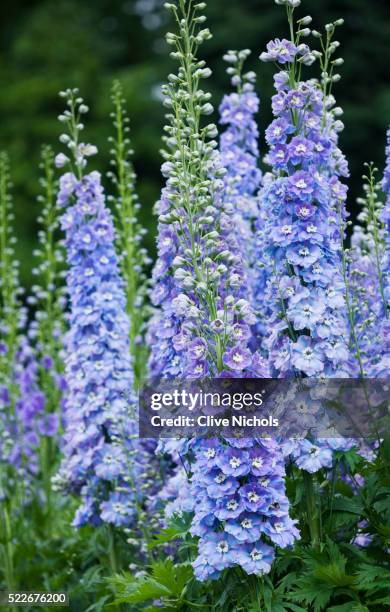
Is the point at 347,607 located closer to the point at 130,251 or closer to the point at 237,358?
the point at 237,358

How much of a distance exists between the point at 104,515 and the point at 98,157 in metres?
11.7

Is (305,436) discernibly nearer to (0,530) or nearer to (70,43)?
(0,530)

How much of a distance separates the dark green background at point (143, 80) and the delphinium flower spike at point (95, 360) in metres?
9.66

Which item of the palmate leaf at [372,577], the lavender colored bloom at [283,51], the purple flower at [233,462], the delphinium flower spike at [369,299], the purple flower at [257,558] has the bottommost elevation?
the palmate leaf at [372,577]

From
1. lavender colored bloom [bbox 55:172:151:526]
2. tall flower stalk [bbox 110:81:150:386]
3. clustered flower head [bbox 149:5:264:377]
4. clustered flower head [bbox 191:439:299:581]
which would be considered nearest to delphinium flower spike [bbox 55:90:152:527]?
lavender colored bloom [bbox 55:172:151:526]

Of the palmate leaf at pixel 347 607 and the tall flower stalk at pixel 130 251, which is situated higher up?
the tall flower stalk at pixel 130 251

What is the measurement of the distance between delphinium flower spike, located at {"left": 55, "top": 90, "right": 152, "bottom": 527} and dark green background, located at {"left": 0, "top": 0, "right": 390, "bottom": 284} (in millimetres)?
9658

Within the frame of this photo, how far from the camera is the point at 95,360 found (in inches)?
215

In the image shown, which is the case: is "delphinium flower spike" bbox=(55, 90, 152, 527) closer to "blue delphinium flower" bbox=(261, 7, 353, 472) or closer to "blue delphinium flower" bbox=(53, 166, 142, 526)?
"blue delphinium flower" bbox=(53, 166, 142, 526)

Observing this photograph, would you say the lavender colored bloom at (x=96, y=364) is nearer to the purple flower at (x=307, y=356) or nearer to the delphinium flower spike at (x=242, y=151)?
the delphinium flower spike at (x=242, y=151)

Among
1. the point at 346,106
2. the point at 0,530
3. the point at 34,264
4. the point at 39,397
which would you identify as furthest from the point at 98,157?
the point at 0,530

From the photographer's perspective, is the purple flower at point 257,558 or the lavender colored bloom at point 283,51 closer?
the purple flower at point 257,558

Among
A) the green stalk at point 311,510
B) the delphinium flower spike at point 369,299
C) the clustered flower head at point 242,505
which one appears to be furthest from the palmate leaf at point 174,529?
the delphinium flower spike at point 369,299

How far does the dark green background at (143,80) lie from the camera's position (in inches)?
600
